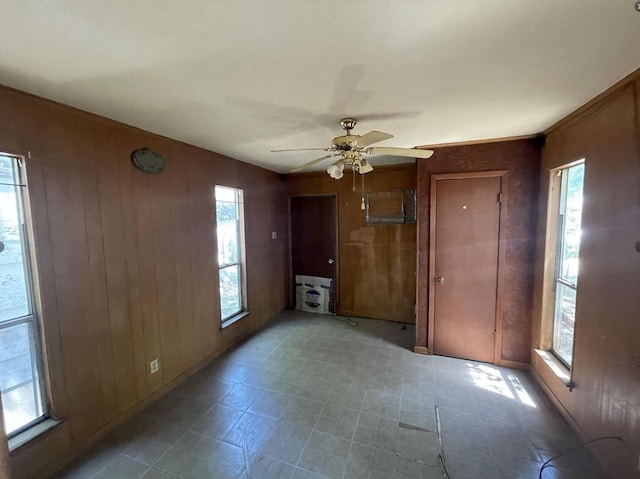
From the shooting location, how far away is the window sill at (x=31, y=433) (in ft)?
5.18

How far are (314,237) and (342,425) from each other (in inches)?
116

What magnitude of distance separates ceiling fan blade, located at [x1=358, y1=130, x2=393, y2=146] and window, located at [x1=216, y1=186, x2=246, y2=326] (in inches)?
83.1

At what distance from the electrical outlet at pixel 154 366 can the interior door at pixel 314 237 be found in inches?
104

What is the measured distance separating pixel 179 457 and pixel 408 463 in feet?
5.10

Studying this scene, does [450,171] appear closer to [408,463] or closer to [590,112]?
[590,112]

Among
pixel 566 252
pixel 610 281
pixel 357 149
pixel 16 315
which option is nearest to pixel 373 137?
pixel 357 149

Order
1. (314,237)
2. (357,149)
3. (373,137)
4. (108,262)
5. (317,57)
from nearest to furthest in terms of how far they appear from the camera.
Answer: (317,57) → (373,137) → (357,149) → (108,262) → (314,237)

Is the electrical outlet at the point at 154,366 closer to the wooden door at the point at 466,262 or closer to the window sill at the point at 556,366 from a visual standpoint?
the wooden door at the point at 466,262

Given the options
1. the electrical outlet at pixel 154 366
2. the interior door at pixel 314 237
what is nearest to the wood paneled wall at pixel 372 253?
the interior door at pixel 314 237

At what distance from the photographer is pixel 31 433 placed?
166cm

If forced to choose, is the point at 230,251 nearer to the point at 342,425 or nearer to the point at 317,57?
the point at 342,425

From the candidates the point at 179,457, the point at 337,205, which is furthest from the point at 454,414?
the point at 337,205

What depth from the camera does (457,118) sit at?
6.98ft

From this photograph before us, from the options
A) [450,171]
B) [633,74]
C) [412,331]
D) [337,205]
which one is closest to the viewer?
[633,74]
